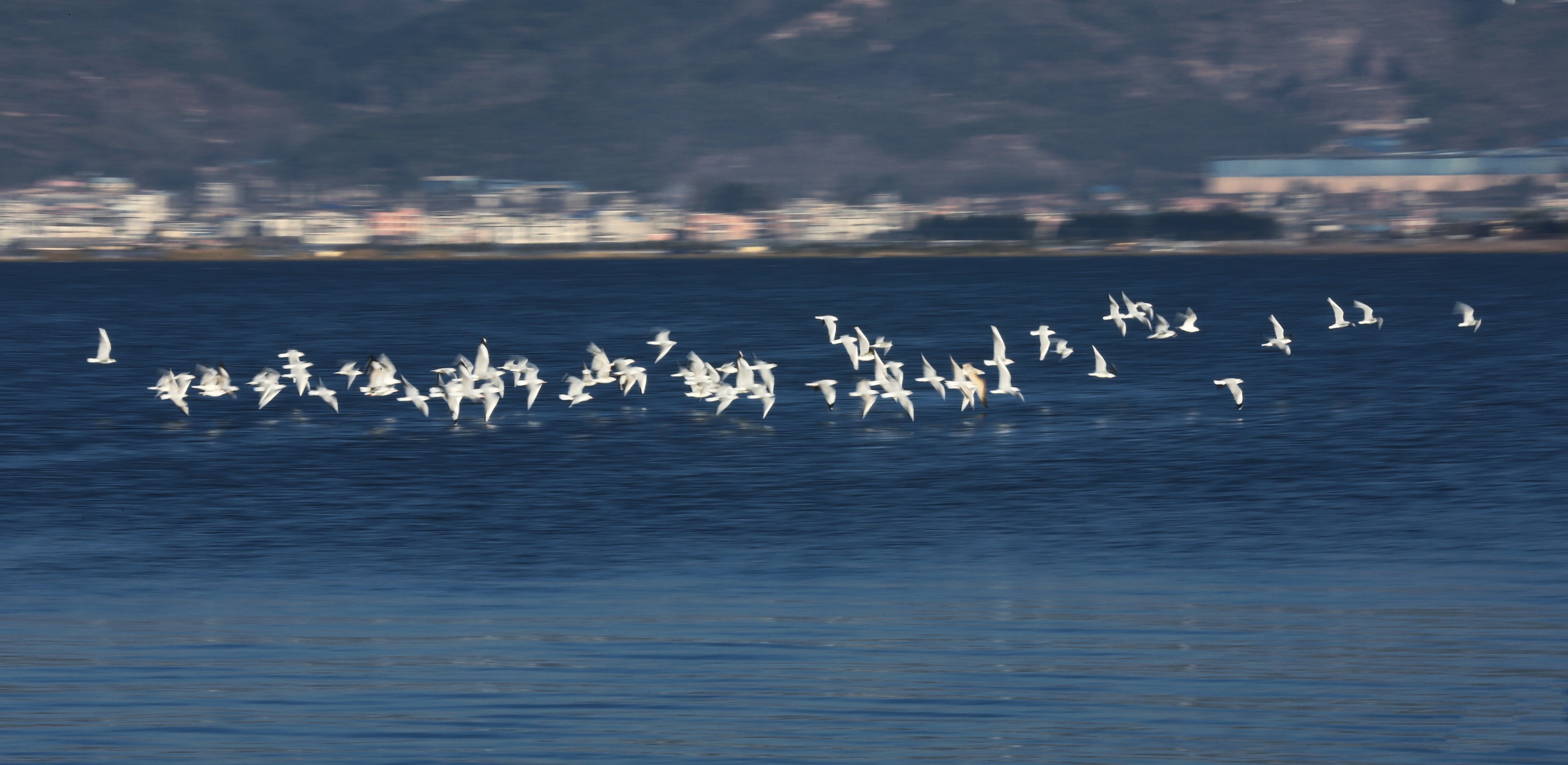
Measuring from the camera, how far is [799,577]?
25766mm

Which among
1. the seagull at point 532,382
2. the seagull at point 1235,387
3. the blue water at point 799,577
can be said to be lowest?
the blue water at point 799,577

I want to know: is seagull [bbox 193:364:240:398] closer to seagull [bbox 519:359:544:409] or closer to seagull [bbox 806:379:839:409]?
seagull [bbox 519:359:544:409]

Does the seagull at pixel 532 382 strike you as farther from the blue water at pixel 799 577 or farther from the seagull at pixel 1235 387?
the seagull at pixel 1235 387

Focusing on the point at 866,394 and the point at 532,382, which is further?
the point at 532,382

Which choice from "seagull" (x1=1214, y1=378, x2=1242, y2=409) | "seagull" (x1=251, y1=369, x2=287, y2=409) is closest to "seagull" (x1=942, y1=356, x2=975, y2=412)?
"seagull" (x1=1214, y1=378, x2=1242, y2=409)

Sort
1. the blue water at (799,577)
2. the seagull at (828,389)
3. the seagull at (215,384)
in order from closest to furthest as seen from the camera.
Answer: the blue water at (799,577)
the seagull at (828,389)
the seagull at (215,384)

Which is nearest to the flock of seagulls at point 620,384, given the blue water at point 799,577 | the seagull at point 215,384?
the seagull at point 215,384

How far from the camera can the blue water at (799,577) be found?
58.7ft

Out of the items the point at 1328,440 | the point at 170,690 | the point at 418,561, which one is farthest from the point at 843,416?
the point at 170,690

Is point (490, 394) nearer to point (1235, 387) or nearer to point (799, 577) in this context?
point (1235, 387)

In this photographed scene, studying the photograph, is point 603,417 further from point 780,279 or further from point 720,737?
point 780,279

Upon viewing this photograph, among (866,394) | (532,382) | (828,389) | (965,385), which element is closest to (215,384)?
(532,382)

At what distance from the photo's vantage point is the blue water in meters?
17.9

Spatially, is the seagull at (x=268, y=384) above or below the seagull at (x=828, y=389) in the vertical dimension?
above
